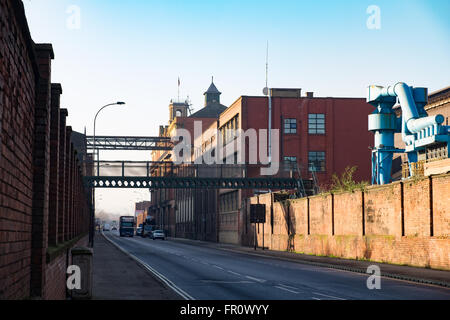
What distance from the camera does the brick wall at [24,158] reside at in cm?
782

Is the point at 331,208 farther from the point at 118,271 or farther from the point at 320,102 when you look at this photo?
the point at 320,102

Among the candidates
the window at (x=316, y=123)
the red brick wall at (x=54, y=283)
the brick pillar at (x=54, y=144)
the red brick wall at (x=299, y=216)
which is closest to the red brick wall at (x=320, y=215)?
the red brick wall at (x=299, y=216)

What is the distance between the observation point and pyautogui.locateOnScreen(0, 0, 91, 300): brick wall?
25.7 feet

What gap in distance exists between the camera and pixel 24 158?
9.80 meters

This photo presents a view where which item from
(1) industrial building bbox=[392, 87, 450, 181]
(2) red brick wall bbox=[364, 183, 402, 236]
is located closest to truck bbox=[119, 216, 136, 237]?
(1) industrial building bbox=[392, 87, 450, 181]

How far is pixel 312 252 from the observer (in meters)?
48.9

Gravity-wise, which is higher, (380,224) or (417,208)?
(417,208)

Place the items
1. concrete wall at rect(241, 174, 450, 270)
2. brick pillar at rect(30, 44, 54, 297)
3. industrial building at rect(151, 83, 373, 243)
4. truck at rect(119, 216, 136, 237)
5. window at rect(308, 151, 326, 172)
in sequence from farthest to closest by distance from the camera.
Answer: truck at rect(119, 216, 136, 237)
industrial building at rect(151, 83, 373, 243)
window at rect(308, 151, 326, 172)
concrete wall at rect(241, 174, 450, 270)
brick pillar at rect(30, 44, 54, 297)

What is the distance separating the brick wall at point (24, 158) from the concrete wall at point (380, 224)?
21.1 meters

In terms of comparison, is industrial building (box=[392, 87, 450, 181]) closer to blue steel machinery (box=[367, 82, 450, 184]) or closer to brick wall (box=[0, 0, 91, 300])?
blue steel machinery (box=[367, 82, 450, 184])

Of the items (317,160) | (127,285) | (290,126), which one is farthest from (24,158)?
(290,126)

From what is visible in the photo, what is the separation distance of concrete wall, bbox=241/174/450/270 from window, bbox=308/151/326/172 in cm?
2064

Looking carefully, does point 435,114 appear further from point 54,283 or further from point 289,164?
point 54,283

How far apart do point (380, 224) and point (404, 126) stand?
16.5 metres
